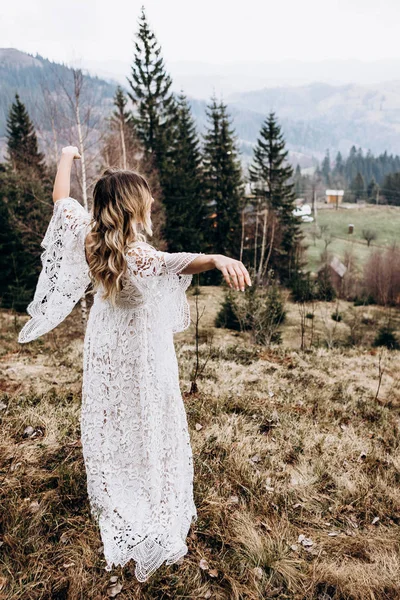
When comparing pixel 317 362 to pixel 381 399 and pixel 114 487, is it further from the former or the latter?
pixel 114 487

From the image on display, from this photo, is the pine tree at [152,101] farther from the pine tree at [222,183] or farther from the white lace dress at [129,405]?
the white lace dress at [129,405]

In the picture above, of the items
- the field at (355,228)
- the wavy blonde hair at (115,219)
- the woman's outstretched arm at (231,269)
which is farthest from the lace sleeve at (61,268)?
the field at (355,228)

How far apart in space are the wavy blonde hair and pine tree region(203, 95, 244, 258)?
26.7m

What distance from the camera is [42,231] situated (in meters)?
15.6

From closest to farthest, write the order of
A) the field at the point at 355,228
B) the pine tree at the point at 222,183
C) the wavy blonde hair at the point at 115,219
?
the wavy blonde hair at the point at 115,219
the pine tree at the point at 222,183
the field at the point at 355,228

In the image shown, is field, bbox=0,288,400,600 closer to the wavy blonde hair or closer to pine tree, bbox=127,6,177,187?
the wavy blonde hair

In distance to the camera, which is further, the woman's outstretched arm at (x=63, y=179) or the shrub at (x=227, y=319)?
the shrub at (x=227, y=319)

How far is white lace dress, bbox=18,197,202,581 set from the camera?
2412mm

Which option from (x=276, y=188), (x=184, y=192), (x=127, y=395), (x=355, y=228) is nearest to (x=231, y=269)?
(x=127, y=395)

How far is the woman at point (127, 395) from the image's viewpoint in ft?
7.86

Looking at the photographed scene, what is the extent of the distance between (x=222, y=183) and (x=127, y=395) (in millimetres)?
28950

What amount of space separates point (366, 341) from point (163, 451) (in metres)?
14.9

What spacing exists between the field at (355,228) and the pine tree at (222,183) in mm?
16553

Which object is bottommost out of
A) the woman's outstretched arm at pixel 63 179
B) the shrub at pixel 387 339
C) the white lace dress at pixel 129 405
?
the shrub at pixel 387 339
